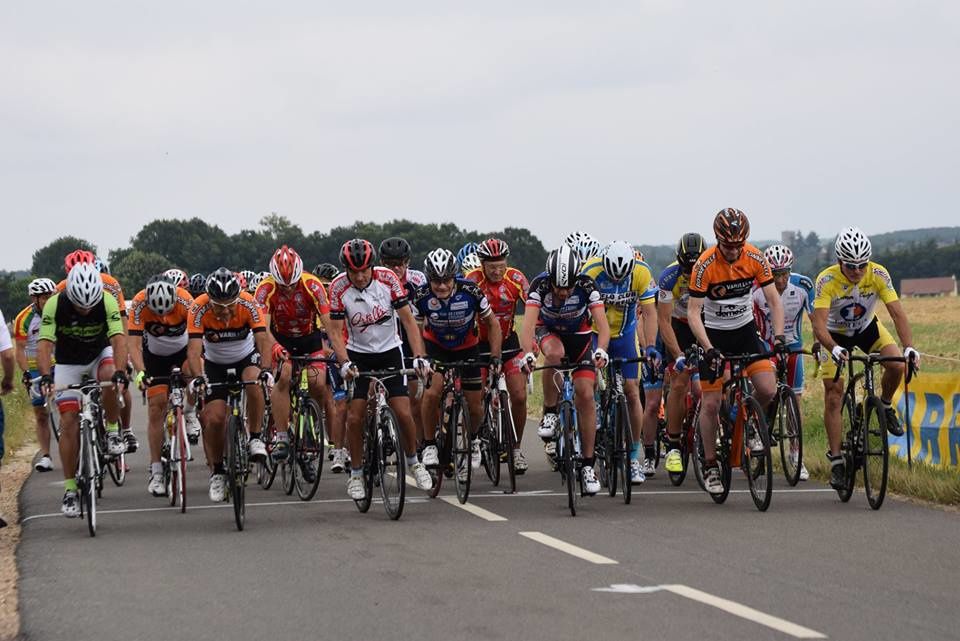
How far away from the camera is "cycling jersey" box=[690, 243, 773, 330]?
12.9m

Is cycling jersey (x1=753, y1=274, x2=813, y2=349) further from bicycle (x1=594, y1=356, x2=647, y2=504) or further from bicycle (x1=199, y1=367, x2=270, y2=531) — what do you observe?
bicycle (x1=199, y1=367, x2=270, y2=531)

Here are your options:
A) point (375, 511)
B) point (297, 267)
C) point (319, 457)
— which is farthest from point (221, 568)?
point (297, 267)

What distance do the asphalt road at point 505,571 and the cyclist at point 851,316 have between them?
796mm

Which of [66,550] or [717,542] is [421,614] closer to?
[717,542]

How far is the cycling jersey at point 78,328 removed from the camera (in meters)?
12.6

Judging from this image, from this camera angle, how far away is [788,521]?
37.4 ft

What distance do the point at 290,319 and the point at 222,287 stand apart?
2.22 metres

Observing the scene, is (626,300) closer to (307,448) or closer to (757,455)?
(757,455)

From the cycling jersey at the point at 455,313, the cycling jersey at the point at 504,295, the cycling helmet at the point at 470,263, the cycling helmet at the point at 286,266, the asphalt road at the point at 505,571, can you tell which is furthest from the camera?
the cycling helmet at the point at 470,263

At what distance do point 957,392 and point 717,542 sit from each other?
17.2 feet

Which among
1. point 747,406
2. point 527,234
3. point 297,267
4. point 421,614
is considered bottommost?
point 421,614

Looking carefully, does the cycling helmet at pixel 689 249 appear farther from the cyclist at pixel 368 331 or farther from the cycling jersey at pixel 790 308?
the cyclist at pixel 368 331

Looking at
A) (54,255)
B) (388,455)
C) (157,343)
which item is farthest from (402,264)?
(54,255)

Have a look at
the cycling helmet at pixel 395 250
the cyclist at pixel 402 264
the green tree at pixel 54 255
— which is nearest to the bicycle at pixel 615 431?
the cyclist at pixel 402 264
